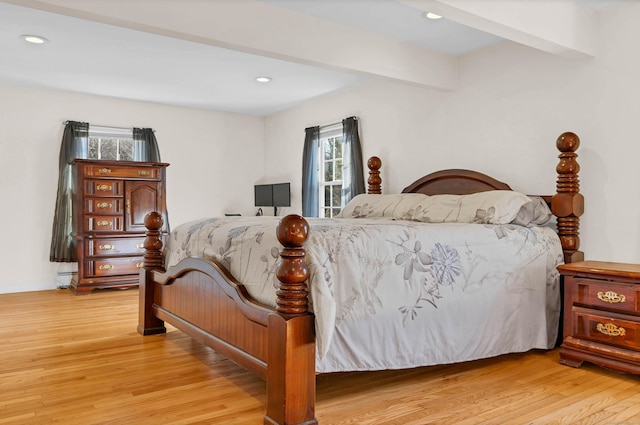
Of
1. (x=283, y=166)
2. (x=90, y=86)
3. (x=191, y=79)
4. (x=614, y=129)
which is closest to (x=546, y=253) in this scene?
(x=614, y=129)

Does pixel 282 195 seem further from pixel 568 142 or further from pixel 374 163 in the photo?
pixel 568 142

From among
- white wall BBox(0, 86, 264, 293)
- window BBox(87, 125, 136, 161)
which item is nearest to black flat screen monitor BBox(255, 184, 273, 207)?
white wall BBox(0, 86, 264, 293)

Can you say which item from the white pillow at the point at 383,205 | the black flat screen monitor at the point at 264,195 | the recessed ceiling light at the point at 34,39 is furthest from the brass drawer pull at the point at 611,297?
the black flat screen monitor at the point at 264,195

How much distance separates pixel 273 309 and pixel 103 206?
12.6 ft

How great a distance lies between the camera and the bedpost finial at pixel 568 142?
3160 millimetres

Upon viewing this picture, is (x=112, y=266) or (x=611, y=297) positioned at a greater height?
(x=611, y=297)

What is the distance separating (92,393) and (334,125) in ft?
13.2

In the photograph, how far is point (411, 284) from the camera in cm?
239

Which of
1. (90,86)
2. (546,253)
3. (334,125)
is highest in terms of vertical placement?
(90,86)

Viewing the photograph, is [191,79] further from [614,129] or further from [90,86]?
[614,129]

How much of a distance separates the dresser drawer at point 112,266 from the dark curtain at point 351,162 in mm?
2470

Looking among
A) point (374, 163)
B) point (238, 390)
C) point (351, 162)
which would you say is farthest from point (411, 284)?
point (351, 162)

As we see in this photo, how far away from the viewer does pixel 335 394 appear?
2.35 meters

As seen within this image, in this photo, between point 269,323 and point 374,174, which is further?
point 374,174
